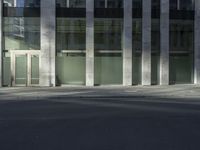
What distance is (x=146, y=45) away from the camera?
33.5 metres

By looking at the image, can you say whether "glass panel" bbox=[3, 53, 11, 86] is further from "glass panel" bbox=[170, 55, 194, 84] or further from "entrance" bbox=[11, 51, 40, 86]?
"glass panel" bbox=[170, 55, 194, 84]

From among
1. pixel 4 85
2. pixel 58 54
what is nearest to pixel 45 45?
pixel 58 54

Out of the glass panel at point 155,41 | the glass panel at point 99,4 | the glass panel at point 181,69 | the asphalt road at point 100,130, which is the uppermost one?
the glass panel at point 99,4

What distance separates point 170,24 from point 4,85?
Result: 12.6m

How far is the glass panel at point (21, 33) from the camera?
33094 millimetres

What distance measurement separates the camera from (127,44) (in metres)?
33.3

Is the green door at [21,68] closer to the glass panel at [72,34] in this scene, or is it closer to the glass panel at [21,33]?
the glass panel at [21,33]

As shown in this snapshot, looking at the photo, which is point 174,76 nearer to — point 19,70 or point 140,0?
point 140,0

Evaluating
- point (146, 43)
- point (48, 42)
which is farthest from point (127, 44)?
point (48, 42)

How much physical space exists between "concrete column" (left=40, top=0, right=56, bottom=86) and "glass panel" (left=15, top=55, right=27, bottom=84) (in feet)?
4.13

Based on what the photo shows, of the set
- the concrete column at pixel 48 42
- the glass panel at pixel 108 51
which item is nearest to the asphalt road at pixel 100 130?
the concrete column at pixel 48 42

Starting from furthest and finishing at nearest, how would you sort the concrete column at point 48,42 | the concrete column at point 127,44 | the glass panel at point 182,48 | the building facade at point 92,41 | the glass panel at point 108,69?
the glass panel at point 182,48
the glass panel at point 108,69
the concrete column at point 127,44
the building facade at point 92,41
the concrete column at point 48,42

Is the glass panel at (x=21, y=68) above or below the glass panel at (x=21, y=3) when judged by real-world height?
below

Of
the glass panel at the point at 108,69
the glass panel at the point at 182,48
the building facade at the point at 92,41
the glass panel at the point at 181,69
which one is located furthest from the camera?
the glass panel at the point at 181,69
